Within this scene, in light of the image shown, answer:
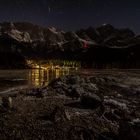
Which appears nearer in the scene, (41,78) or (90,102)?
(90,102)

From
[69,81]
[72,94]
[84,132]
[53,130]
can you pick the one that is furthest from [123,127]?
[69,81]

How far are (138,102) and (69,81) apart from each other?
67.6 feet

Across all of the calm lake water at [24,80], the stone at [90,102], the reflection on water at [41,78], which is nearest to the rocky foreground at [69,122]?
the stone at [90,102]

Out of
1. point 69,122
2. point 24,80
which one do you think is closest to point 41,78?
point 24,80

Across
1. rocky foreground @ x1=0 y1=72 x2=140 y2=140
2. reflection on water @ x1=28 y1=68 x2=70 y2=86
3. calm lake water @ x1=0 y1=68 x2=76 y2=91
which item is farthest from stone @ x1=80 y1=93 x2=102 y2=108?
reflection on water @ x1=28 y1=68 x2=70 y2=86

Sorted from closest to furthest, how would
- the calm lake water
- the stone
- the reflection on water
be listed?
1. the stone
2. the calm lake water
3. the reflection on water

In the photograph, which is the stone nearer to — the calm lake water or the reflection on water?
the calm lake water

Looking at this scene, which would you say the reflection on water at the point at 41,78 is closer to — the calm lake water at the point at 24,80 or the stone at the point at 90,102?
the calm lake water at the point at 24,80

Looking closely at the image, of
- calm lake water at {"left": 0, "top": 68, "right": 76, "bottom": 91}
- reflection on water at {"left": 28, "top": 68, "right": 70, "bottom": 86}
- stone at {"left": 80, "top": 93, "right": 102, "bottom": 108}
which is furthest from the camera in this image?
reflection on water at {"left": 28, "top": 68, "right": 70, "bottom": 86}

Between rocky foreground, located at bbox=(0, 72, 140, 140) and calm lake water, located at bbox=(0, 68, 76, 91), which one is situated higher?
rocky foreground, located at bbox=(0, 72, 140, 140)

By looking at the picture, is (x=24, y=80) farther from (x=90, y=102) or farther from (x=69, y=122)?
(x=69, y=122)

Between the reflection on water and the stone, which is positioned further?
the reflection on water

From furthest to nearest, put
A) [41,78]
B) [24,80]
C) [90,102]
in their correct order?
[41,78], [24,80], [90,102]

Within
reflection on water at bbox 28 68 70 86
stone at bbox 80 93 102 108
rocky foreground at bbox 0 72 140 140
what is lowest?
reflection on water at bbox 28 68 70 86
